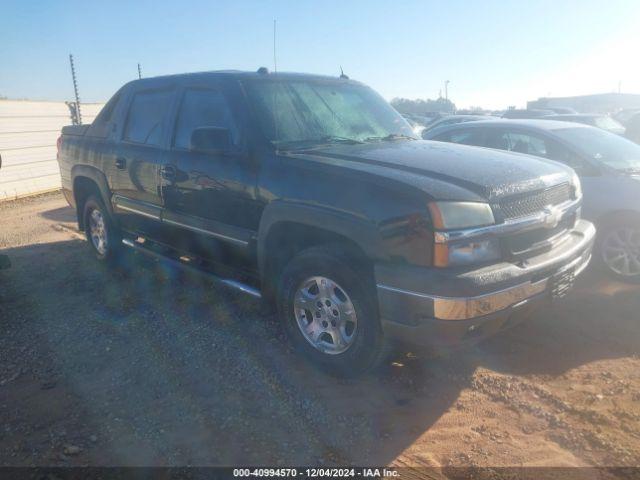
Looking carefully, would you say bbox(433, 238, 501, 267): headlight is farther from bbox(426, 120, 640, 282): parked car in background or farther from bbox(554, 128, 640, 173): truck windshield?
bbox(554, 128, 640, 173): truck windshield

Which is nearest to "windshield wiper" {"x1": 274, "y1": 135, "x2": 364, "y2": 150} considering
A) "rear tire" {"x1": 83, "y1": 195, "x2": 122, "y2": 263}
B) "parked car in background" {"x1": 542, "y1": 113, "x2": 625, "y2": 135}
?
"rear tire" {"x1": 83, "y1": 195, "x2": 122, "y2": 263}

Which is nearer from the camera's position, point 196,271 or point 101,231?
point 196,271

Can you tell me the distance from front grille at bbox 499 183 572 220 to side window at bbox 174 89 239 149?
77.6 inches

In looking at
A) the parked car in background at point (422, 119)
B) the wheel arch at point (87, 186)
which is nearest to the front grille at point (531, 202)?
the wheel arch at point (87, 186)

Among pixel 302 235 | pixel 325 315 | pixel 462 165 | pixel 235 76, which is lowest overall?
pixel 325 315

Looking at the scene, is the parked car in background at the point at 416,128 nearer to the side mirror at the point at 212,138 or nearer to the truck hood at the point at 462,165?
the truck hood at the point at 462,165

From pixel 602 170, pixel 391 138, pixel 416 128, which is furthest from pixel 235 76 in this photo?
pixel 416 128

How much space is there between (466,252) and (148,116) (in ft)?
11.1

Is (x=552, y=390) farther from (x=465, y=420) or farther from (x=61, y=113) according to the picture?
(x=61, y=113)

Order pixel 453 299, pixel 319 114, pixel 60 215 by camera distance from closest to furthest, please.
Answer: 1. pixel 453 299
2. pixel 319 114
3. pixel 60 215

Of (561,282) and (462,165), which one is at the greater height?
(462,165)

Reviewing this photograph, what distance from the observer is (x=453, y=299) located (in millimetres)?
2707

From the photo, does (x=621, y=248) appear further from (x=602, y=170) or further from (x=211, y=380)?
(x=211, y=380)

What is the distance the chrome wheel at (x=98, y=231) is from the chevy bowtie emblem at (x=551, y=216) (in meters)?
4.55
